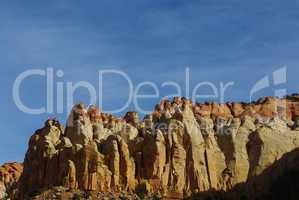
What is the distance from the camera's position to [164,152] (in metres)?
131

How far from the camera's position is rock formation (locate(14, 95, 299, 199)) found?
425ft

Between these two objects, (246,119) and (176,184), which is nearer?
(176,184)

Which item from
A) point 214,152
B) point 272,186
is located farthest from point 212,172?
point 272,186

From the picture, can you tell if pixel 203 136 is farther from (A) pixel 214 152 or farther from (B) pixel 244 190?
(B) pixel 244 190

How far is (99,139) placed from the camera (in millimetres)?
140250

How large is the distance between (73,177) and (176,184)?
47.6ft

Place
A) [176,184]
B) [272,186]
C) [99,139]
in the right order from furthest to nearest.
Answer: [99,139] < [176,184] < [272,186]

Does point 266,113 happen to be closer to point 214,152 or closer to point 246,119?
point 246,119

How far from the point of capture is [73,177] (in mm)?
130000

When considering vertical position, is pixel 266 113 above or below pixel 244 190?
above

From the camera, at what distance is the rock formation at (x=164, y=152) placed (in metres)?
130

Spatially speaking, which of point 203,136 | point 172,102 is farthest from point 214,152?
point 172,102

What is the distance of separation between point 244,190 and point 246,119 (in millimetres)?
17768

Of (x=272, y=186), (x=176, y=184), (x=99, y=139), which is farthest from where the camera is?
(x=99, y=139)
